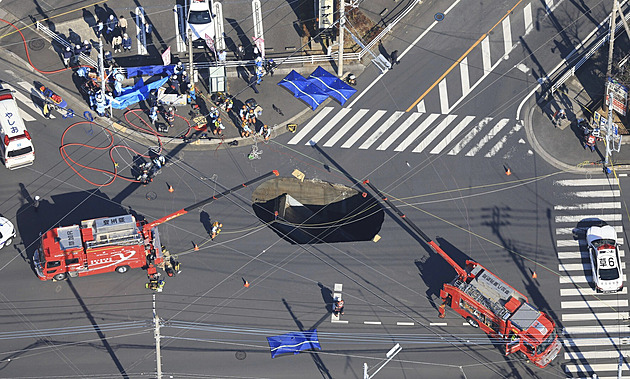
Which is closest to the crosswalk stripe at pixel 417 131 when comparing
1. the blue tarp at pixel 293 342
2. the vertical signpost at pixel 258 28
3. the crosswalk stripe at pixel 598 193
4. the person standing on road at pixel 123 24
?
the crosswalk stripe at pixel 598 193

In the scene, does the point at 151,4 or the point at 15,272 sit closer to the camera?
the point at 15,272

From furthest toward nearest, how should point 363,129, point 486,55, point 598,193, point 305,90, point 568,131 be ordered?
point 486,55 < point 305,90 < point 568,131 < point 363,129 < point 598,193

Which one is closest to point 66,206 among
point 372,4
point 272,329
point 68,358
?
point 68,358

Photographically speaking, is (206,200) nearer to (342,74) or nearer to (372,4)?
(342,74)

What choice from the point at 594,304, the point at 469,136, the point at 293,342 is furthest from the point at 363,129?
the point at 594,304

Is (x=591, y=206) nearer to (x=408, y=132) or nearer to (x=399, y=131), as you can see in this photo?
(x=408, y=132)

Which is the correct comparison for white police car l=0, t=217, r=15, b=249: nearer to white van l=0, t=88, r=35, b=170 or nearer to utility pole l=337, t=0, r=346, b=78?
white van l=0, t=88, r=35, b=170
